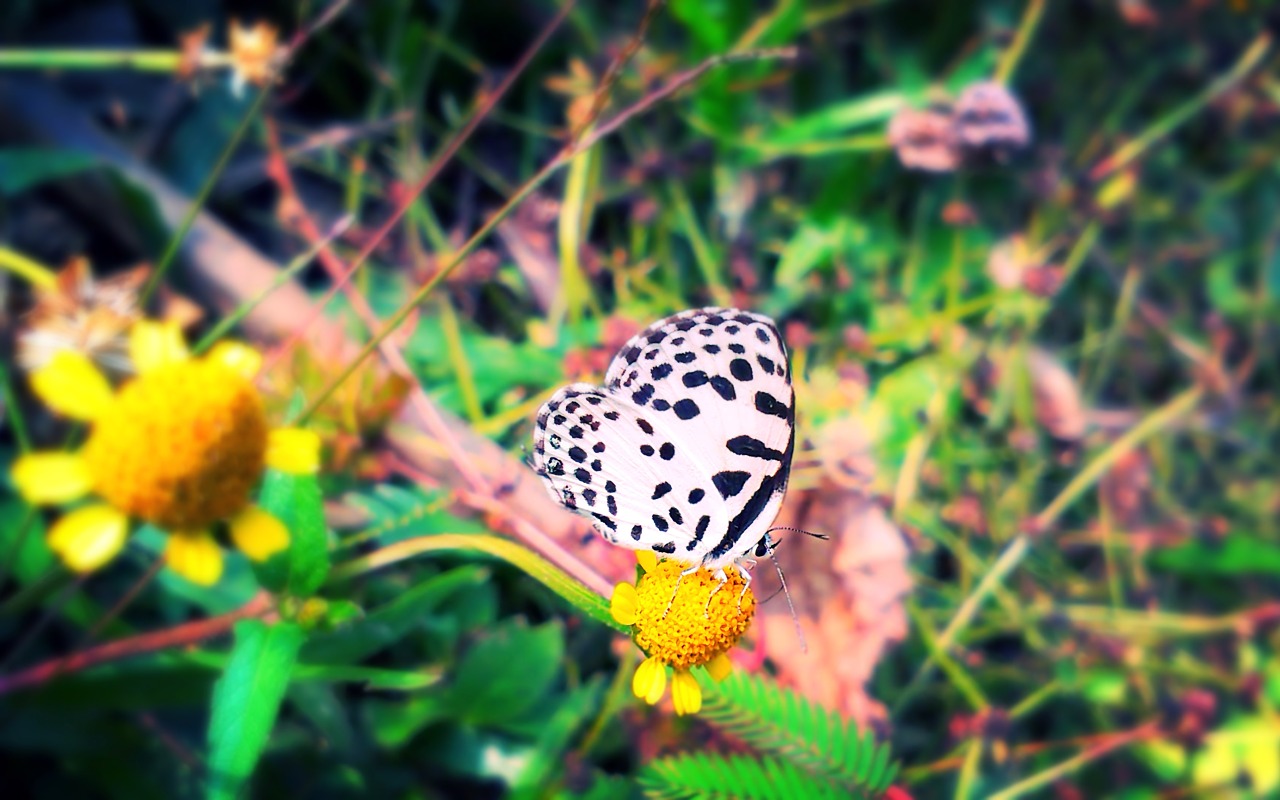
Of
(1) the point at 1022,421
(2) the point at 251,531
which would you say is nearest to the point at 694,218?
(1) the point at 1022,421

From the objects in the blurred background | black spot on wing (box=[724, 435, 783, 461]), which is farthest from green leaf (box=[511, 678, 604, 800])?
black spot on wing (box=[724, 435, 783, 461])

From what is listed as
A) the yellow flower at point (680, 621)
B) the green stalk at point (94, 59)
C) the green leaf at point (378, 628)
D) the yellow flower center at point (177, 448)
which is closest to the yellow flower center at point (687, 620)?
the yellow flower at point (680, 621)

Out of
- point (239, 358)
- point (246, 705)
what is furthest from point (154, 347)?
point (246, 705)

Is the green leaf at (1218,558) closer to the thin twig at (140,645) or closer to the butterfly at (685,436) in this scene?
the butterfly at (685,436)

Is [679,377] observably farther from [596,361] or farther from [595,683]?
[595,683]

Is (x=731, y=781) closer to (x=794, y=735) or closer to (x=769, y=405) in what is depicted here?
(x=794, y=735)

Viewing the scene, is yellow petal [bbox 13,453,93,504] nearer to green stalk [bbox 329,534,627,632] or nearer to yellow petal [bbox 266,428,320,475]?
yellow petal [bbox 266,428,320,475]
